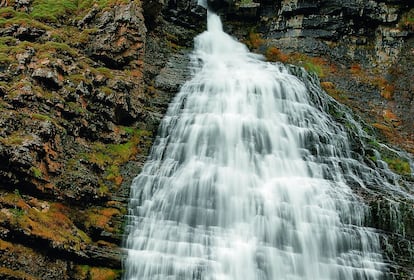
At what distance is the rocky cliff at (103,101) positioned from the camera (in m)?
8.67

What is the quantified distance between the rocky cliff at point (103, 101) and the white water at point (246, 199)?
65 cm

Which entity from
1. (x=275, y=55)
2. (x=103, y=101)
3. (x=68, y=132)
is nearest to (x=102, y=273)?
(x=68, y=132)

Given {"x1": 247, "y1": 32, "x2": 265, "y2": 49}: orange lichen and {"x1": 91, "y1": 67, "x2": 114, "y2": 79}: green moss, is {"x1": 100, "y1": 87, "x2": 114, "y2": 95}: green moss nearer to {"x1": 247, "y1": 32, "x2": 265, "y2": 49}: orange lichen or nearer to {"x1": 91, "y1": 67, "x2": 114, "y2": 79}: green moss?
{"x1": 91, "y1": 67, "x2": 114, "y2": 79}: green moss

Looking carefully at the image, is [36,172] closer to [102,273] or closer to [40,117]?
[40,117]

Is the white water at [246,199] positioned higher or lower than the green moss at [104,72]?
lower

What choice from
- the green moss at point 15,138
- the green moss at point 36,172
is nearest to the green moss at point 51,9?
the green moss at point 15,138

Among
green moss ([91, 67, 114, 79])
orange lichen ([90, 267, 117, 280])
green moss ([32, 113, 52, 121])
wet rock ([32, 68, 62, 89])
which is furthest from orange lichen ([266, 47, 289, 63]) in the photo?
orange lichen ([90, 267, 117, 280])

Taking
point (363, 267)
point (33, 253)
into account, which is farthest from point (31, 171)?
point (363, 267)

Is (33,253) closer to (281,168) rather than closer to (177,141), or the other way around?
(177,141)

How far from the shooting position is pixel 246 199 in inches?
421

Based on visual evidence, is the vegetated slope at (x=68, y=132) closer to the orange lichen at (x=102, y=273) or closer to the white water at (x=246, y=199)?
the orange lichen at (x=102, y=273)

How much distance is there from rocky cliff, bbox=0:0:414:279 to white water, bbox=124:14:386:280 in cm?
65

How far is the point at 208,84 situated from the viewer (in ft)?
51.3

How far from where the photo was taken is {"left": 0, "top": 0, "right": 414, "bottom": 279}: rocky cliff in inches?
341
